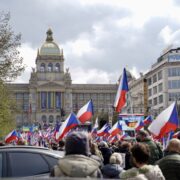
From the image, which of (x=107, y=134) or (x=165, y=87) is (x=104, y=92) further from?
(x=107, y=134)

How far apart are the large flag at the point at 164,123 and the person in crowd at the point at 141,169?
713 cm

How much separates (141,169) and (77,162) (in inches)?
38.9

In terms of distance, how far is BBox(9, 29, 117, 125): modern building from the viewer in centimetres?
16225

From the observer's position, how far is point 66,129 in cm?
2272

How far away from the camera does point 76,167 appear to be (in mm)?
5496

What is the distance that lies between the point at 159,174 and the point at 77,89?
159998 millimetres

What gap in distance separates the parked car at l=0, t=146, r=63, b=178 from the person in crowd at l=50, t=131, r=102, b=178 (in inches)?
126

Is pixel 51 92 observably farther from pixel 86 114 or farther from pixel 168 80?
Answer: pixel 86 114

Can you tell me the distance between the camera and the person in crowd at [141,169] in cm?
613

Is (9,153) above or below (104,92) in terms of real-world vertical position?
below

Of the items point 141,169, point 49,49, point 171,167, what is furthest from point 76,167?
point 49,49

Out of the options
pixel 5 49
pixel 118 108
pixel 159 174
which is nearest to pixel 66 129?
pixel 118 108

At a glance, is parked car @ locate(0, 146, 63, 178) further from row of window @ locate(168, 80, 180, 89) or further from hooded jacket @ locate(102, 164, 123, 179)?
row of window @ locate(168, 80, 180, 89)

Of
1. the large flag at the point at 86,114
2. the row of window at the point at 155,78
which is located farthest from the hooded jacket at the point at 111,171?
the row of window at the point at 155,78
